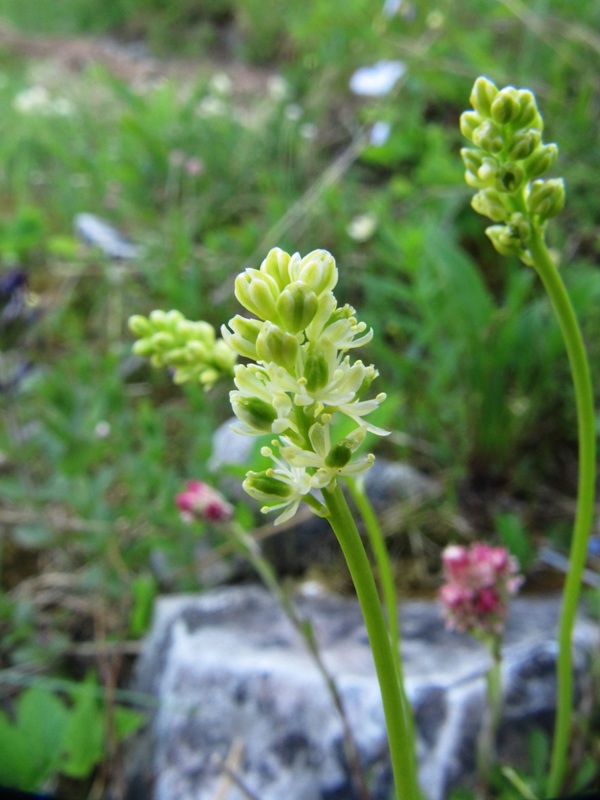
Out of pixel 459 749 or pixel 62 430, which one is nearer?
pixel 459 749

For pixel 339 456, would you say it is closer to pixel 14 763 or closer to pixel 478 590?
pixel 478 590

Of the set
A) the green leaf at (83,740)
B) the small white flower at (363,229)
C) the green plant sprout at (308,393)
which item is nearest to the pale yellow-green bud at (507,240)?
the green plant sprout at (308,393)

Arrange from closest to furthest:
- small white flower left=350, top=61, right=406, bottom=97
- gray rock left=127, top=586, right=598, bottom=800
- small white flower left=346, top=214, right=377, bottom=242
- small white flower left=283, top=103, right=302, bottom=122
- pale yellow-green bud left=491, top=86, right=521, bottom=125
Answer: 1. pale yellow-green bud left=491, top=86, right=521, bottom=125
2. gray rock left=127, top=586, right=598, bottom=800
3. small white flower left=346, top=214, right=377, bottom=242
4. small white flower left=350, top=61, right=406, bottom=97
5. small white flower left=283, top=103, right=302, bottom=122

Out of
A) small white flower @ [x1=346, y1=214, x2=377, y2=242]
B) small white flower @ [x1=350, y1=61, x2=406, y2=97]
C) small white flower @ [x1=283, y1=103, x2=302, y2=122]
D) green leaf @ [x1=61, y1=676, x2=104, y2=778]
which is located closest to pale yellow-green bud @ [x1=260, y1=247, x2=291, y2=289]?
green leaf @ [x1=61, y1=676, x2=104, y2=778]

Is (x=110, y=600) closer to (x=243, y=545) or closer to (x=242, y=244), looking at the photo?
(x=243, y=545)

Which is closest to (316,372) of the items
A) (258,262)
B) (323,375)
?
(323,375)

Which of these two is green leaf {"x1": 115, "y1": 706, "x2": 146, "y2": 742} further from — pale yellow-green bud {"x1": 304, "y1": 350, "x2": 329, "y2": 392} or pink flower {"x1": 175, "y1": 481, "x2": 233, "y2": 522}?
pale yellow-green bud {"x1": 304, "y1": 350, "x2": 329, "y2": 392}

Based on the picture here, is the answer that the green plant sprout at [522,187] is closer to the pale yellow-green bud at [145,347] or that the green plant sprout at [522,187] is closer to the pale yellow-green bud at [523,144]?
the pale yellow-green bud at [523,144]

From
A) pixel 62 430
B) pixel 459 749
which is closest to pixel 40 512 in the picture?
pixel 62 430
